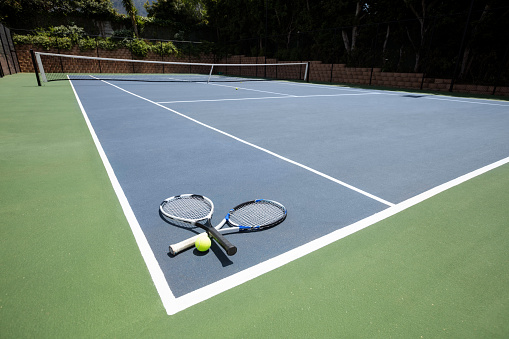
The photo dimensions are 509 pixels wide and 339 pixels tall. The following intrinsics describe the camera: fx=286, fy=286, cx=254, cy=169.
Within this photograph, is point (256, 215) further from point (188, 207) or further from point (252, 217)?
point (188, 207)

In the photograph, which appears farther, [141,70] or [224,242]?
[141,70]

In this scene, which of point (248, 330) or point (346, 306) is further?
point (346, 306)

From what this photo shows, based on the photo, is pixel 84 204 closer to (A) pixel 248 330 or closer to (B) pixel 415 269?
(A) pixel 248 330

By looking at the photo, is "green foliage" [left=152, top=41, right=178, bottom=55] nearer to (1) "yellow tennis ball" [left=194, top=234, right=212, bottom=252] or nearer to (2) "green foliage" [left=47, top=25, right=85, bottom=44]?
(2) "green foliage" [left=47, top=25, right=85, bottom=44]

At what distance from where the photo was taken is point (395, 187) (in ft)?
11.8

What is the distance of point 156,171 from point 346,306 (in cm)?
303

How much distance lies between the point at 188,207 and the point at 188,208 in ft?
0.07

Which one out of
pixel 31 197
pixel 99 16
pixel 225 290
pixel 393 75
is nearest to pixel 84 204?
pixel 31 197

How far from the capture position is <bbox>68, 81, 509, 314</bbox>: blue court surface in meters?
2.27

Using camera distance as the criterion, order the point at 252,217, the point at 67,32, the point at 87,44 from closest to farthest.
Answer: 1. the point at 252,217
2. the point at 87,44
3. the point at 67,32

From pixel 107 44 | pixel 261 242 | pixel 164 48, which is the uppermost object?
pixel 107 44

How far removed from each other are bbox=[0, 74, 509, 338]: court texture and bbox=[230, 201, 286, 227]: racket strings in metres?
0.11

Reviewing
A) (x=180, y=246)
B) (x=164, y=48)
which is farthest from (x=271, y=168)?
(x=164, y=48)

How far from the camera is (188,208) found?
275 cm
